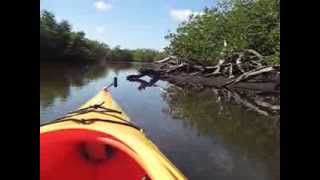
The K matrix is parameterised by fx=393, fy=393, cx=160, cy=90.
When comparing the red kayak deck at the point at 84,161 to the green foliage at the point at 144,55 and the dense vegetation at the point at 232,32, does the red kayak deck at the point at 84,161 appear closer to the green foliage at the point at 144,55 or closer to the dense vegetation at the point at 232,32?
the dense vegetation at the point at 232,32

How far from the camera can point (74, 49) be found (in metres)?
51.4

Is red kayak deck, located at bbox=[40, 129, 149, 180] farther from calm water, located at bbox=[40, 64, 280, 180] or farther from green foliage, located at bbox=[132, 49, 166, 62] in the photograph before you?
green foliage, located at bbox=[132, 49, 166, 62]

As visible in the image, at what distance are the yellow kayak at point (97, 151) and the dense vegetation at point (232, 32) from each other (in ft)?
30.2

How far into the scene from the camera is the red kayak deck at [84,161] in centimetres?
372

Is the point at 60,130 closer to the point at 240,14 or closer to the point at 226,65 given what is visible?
the point at 226,65

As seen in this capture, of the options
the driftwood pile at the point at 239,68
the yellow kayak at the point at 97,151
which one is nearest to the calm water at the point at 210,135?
the yellow kayak at the point at 97,151

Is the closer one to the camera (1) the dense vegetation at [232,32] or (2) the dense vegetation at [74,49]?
(1) the dense vegetation at [232,32]

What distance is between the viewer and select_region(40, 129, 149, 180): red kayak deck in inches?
147

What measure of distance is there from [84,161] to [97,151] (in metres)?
0.17

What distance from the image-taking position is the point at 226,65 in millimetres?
19766

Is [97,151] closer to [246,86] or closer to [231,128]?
[231,128]
